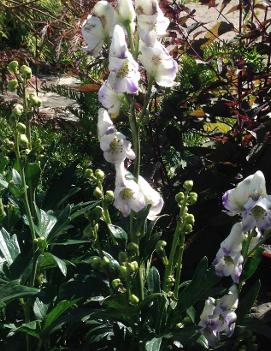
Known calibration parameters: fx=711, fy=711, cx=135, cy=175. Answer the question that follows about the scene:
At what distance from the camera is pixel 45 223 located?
2.08 metres

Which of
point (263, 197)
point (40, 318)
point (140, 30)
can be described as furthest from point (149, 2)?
point (40, 318)

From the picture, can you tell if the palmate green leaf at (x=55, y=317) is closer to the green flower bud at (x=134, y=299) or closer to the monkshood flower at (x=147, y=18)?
the green flower bud at (x=134, y=299)

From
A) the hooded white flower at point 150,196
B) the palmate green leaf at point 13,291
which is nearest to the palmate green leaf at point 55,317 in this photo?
the palmate green leaf at point 13,291

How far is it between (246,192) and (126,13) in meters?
0.52

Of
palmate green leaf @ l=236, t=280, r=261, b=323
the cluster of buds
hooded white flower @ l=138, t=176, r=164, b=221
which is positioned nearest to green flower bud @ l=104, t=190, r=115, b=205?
hooded white flower @ l=138, t=176, r=164, b=221

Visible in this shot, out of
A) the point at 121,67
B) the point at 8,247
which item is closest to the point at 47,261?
the point at 8,247

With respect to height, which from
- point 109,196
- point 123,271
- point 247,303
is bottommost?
point 247,303

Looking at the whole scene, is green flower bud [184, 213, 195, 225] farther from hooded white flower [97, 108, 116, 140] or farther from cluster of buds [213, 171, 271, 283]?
hooded white flower [97, 108, 116, 140]

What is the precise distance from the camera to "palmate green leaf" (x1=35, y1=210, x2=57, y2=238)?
2.04 meters

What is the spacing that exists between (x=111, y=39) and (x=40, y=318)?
779mm

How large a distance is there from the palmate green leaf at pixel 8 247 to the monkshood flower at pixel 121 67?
63cm

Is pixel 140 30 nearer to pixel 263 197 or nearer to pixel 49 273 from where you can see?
pixel 263 197

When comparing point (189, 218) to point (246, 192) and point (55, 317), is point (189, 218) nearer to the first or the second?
point (246, 192)

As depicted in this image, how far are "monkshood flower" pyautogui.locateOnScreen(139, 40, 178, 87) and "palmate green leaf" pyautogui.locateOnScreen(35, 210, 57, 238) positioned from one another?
59 cm
